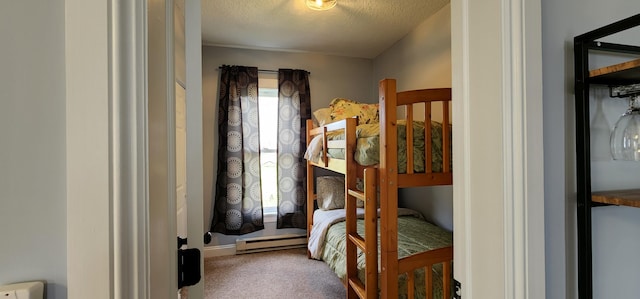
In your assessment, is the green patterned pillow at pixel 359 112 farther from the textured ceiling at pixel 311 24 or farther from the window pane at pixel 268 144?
the window pane at pixel 268 144

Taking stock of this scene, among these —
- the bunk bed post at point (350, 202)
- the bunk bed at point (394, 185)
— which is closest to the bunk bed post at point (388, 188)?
the bunk bed at point (394, 185)

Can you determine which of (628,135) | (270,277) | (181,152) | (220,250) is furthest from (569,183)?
(220,250)

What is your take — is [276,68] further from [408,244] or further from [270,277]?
[408,244]

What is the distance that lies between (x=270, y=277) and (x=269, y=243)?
0.60 meters

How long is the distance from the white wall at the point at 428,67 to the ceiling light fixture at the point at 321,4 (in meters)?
1.02

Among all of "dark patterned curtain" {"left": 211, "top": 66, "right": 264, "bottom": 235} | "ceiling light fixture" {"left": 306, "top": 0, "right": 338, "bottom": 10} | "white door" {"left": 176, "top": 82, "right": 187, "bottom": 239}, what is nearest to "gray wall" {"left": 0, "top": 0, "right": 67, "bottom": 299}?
"white door" {"left": 176, "top": 82, "right": 187, "bottom": 239}

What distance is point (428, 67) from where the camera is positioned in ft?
8.65

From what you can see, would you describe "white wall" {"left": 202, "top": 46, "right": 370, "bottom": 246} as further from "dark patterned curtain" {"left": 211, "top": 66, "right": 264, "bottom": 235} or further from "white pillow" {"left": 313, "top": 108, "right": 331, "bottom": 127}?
"white pillow" {"left": 313, "top": 108, "right": 331, "bottom": 127}

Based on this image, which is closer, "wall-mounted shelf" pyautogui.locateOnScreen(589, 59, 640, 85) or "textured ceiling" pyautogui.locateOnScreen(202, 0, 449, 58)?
"wall-mounted shelf" pyautogui.locateOnScreen(589, 59, 640, 85)

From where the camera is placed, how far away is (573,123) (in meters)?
0.69

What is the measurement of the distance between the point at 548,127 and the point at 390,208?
95 centimetres

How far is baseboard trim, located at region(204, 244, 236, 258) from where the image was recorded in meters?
3.05

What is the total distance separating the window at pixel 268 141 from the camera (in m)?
3.26

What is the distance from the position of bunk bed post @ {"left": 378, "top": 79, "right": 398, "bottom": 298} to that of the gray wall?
1.33 m
